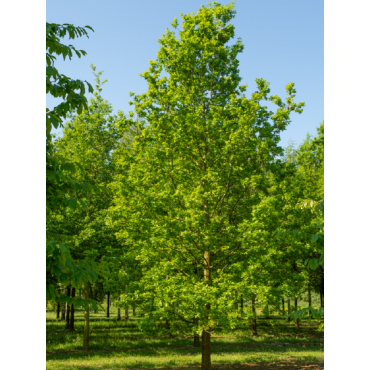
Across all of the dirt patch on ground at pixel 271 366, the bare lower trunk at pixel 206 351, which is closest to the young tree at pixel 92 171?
the bare lower trunk at pixel 206 351

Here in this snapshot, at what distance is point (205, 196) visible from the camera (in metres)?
7.12

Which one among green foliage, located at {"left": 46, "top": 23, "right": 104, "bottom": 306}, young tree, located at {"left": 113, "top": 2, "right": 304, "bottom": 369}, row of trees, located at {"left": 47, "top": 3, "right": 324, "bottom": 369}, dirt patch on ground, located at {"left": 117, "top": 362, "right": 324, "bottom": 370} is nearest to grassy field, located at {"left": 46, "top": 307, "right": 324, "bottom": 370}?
dirt patch on ground, located at {"left": 117, "top": 362, "right": 324, "bottom": 370}

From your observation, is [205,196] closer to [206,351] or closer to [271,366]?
[206,351]

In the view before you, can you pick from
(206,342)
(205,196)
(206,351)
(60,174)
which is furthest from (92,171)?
(60,174)

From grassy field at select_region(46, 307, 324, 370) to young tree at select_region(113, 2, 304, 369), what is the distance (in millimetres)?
1735

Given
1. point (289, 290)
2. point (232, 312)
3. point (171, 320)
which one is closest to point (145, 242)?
point (171, 320)

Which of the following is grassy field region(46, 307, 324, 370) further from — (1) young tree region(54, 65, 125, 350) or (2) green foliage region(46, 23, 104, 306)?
(2) green foliage region(46, 23, 104, 306)

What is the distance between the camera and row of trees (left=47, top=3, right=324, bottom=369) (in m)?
6.78

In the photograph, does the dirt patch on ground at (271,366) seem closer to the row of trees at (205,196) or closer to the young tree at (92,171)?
the row of trees at (205,196)

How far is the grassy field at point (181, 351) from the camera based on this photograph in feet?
29.0

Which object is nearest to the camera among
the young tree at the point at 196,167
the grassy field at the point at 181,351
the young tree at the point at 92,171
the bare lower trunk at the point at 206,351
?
the young tree at the point at 196,167

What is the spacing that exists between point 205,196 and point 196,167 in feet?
5.26

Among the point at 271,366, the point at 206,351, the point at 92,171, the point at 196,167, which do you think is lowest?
the point at 271,366

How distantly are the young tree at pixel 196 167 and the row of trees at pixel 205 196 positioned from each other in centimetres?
3
